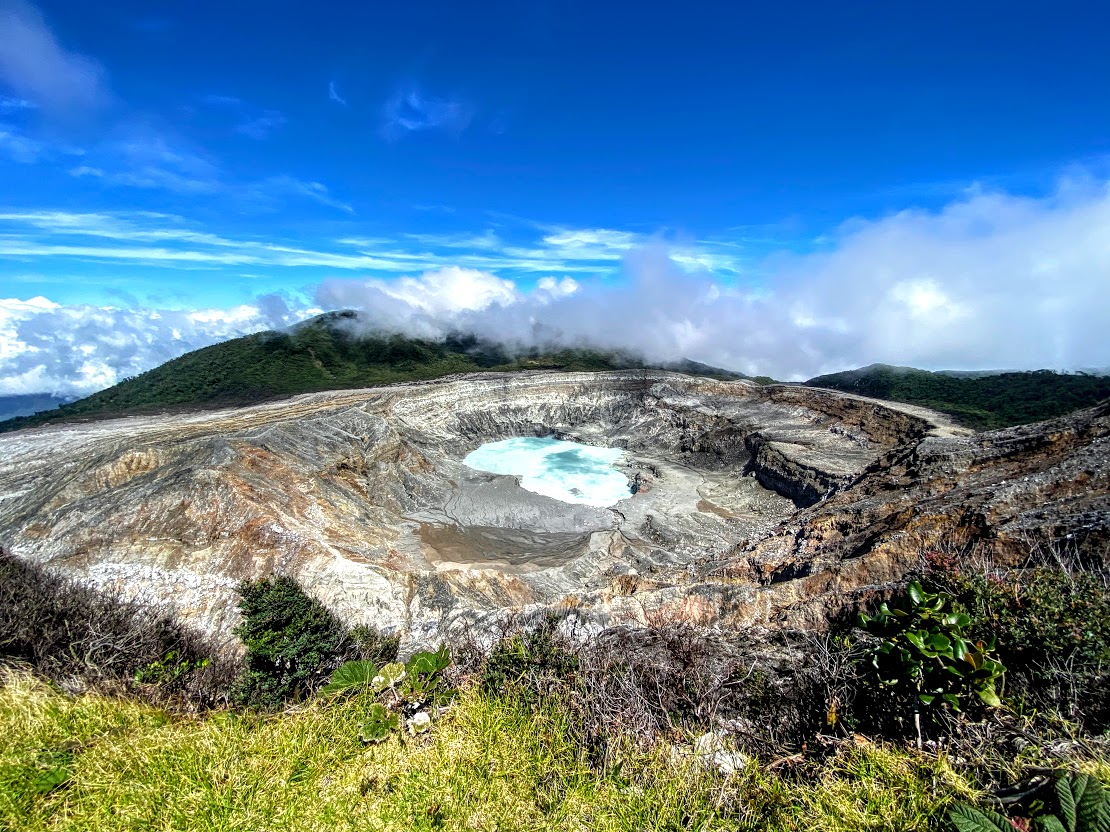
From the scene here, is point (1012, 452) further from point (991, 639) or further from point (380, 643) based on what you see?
point (380, 643)

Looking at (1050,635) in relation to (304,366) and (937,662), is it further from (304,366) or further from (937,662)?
(304,366)

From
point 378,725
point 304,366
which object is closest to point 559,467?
point 378,725

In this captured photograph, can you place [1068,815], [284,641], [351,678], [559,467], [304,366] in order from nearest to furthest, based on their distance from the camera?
[1068,815]
[351,678]
[284,641]
[559,467]
[304,366]

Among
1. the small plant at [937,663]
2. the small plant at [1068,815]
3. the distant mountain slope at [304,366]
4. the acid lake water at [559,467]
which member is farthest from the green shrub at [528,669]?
the distant mountain slope at [304,366]

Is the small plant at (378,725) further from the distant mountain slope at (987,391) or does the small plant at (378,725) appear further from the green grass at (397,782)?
the distant mountain slope at (987,391)

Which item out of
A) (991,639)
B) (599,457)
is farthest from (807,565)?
(599,457)

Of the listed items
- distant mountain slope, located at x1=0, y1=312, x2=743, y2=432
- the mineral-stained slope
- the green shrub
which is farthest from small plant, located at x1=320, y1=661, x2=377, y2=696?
distant mountain slope, located at x1=0, y1=312, x2=743, y2=432

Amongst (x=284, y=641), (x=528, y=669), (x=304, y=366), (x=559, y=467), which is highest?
(x=304, y=366)
